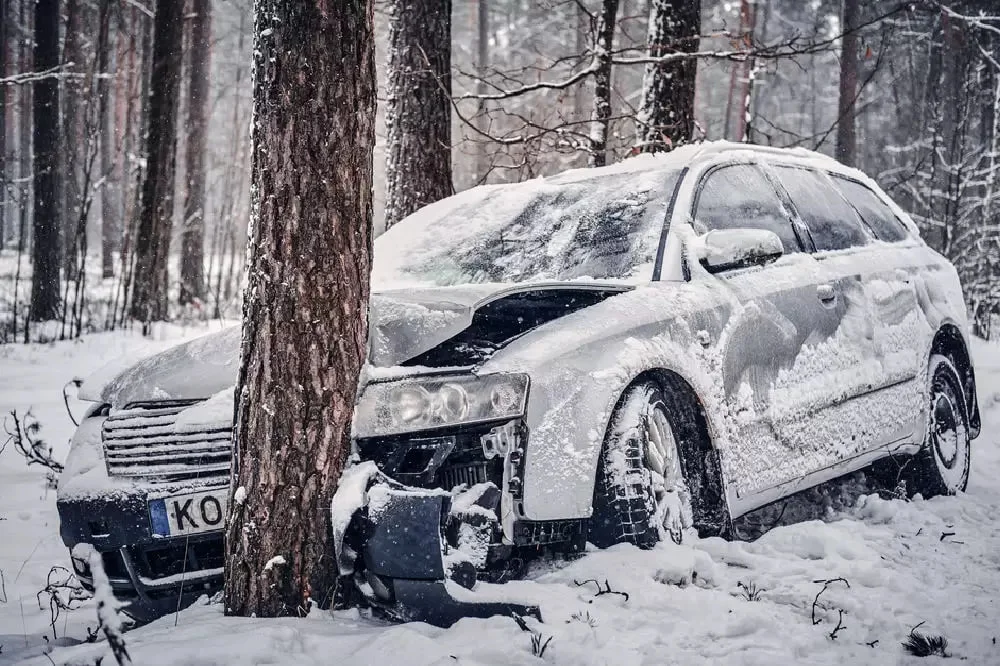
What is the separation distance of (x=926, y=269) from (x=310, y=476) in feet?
13.3

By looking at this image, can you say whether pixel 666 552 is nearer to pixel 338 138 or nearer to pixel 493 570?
pixel 493 570

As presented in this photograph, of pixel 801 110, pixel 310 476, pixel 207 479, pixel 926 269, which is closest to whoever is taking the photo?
pixel 310 476

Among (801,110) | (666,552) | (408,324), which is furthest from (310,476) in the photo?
(801,110)

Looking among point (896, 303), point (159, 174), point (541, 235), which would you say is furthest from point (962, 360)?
point (159, 174)

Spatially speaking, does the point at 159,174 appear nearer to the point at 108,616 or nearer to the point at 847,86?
the point at 108,616

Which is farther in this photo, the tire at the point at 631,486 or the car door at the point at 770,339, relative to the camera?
the car door at the point at 770,339

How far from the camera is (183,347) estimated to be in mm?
3262

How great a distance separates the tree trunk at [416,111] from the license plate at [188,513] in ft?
12.9

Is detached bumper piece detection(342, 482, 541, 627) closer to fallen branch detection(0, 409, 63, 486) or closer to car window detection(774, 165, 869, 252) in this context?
fallen branch detection(0, 409, 63, 486)

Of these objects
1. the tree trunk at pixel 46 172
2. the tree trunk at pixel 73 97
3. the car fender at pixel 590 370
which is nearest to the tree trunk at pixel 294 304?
the car fender at pixel 590 370

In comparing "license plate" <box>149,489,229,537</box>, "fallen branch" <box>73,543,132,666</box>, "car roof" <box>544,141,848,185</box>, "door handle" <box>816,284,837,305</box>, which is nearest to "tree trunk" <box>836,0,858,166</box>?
"car roof" <box>544,141,848,185</box>

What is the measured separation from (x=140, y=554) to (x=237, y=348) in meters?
0.80

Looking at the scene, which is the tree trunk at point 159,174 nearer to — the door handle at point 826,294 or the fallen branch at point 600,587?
the door handle at point 826,294

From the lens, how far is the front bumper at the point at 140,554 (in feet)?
9.00
